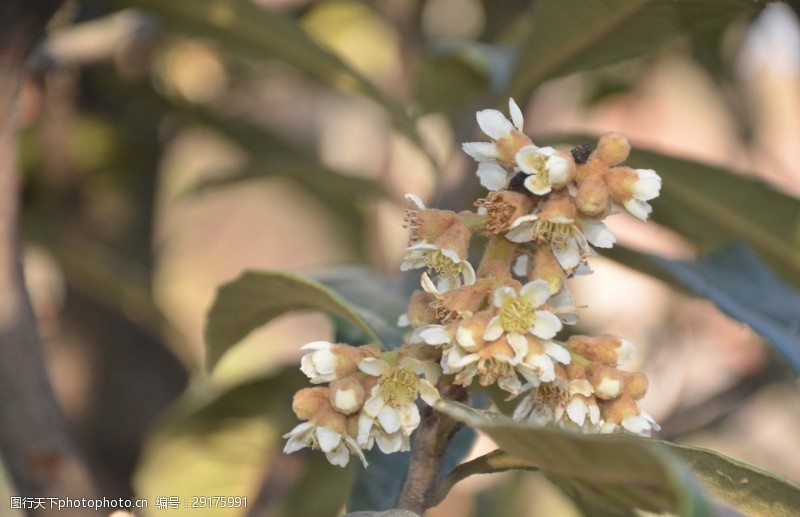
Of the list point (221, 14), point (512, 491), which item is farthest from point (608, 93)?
point (221, 14)

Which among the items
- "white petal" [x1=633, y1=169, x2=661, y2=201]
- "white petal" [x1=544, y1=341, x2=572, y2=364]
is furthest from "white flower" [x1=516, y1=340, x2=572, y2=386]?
"white petal" [x1=633, y1=169, x2=661, y2=201]

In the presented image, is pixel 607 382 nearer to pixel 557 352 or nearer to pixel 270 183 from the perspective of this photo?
pixel 557 352

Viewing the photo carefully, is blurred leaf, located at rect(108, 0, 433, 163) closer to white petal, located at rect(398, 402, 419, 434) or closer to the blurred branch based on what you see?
the blurred branch

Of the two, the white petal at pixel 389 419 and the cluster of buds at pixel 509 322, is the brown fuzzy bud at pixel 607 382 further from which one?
the white petal at pixel 389 419

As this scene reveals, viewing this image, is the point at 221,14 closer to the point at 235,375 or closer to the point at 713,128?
the point at 235,375

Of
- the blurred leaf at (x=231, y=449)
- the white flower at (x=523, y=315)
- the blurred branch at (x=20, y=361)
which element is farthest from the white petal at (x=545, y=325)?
the blurred leaf at (x=231, y=449)

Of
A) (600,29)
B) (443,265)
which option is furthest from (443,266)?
(600,29)
